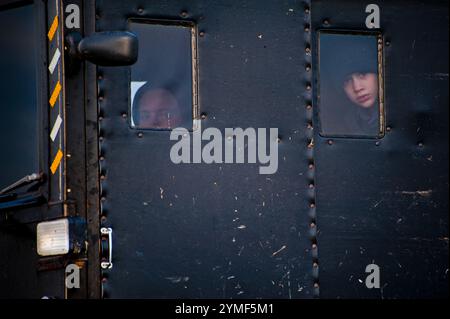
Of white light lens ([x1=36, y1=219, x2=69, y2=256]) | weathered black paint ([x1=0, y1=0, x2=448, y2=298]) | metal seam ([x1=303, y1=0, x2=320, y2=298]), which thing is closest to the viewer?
white light lens ([x1=36, y1=219, x2=69, y2=256])

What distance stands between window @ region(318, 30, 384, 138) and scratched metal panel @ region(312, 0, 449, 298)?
5cm

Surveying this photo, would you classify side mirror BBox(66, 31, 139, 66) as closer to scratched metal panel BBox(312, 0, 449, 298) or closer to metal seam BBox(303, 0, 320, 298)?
metal seam BBox(303, 0, 320, 298)

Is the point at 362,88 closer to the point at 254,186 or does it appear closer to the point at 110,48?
the point at 254,186

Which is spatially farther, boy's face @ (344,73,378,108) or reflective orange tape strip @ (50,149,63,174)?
boy's face @ (344,73,378,108)

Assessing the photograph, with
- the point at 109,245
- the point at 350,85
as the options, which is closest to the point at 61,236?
the point at 109,245

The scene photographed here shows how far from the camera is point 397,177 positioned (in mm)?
5754

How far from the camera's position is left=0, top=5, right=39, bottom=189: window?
208 inches

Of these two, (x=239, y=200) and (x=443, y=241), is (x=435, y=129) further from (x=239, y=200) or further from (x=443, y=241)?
(x=239, y=200)

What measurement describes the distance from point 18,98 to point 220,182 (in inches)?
40.2

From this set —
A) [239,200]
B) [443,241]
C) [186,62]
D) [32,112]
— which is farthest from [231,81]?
[443,241]

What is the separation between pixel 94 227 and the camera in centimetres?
522

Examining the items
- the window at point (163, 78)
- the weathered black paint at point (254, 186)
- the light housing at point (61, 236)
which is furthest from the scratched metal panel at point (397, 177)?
the light housing at point (61, 236)

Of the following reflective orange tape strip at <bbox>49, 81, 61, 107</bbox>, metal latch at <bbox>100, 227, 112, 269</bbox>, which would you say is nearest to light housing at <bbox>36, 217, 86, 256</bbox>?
metal latch at <bbox>100, 227, 112, 269</bbox>

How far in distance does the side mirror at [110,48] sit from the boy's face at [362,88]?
1.25m
